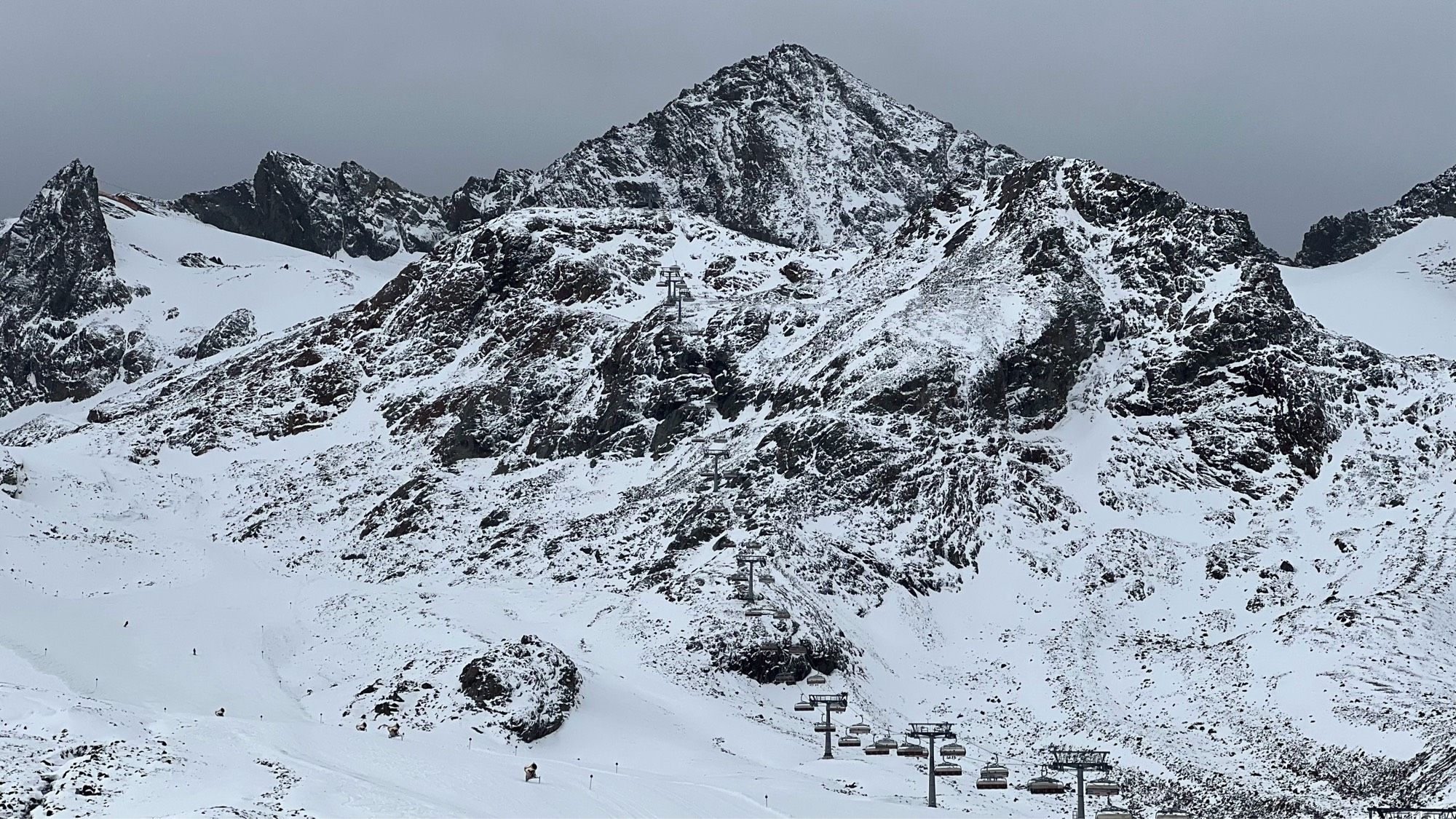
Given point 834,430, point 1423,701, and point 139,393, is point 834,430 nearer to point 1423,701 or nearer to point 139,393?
point 1423,701

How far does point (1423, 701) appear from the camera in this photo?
180ft

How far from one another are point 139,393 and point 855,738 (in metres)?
101

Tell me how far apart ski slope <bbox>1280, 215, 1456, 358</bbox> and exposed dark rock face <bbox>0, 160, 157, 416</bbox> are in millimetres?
122778

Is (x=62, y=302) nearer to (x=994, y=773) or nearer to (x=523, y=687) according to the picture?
(x=523, y=687)

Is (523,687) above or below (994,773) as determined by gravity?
above

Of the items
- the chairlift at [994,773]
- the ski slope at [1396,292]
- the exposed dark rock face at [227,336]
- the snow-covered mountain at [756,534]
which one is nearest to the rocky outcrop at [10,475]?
the snow-covered mountain at [756,534]

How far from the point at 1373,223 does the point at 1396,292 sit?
135 ft

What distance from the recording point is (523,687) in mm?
55500

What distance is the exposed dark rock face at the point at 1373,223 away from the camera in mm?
174250

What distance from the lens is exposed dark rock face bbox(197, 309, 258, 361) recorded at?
151125 millimetres

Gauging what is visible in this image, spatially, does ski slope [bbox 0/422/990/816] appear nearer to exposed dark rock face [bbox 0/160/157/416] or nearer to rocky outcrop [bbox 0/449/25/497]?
rocky outcrop [bbox 0/449/25/497]

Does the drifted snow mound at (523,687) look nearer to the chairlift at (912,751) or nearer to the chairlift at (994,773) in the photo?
the chairlift at (912,751)

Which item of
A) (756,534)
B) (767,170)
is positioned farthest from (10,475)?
(767,170)

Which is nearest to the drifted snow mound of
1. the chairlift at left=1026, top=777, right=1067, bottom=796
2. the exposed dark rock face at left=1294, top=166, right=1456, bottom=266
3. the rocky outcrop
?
the chairlift at left=1026, top=777, right=1067, bottom=796
